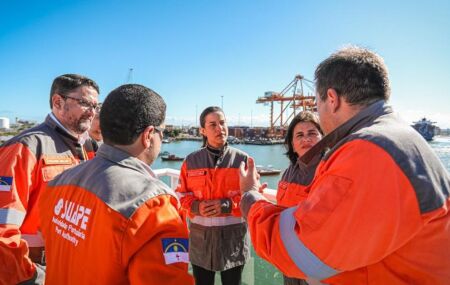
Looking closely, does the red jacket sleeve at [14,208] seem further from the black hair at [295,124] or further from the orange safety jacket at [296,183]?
the black hair at [295,124]

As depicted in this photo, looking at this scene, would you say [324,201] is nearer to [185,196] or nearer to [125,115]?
[125,115]

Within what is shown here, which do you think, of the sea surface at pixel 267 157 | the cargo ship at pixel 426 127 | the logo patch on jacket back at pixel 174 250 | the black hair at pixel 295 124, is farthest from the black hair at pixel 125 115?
the cargo ship at pixel 426 127

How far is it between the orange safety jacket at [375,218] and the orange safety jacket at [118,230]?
0.36 metres

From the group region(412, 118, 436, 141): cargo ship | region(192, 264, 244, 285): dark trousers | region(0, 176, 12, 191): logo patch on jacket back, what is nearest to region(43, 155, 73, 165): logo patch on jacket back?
region(0, 176, 12, 191): logo patch on jacket back

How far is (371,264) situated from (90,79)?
197 centimetres

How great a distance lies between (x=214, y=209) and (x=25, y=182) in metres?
1.22

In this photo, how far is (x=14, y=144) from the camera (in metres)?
1.45

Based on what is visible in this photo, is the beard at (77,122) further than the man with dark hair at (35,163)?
Yes

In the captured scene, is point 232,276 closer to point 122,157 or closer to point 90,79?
point 122,157

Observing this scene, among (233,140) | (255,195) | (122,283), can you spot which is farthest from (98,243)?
(233,140)

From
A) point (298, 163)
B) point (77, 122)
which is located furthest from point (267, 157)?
point (77, 122)

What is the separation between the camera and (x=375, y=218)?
74 cm

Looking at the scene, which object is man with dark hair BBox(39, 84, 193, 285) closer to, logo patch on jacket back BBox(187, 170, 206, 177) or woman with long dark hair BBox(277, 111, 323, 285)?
woman with long dark hair BBox(277, 111, 323, 285)

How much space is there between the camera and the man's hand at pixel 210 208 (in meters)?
2.09
